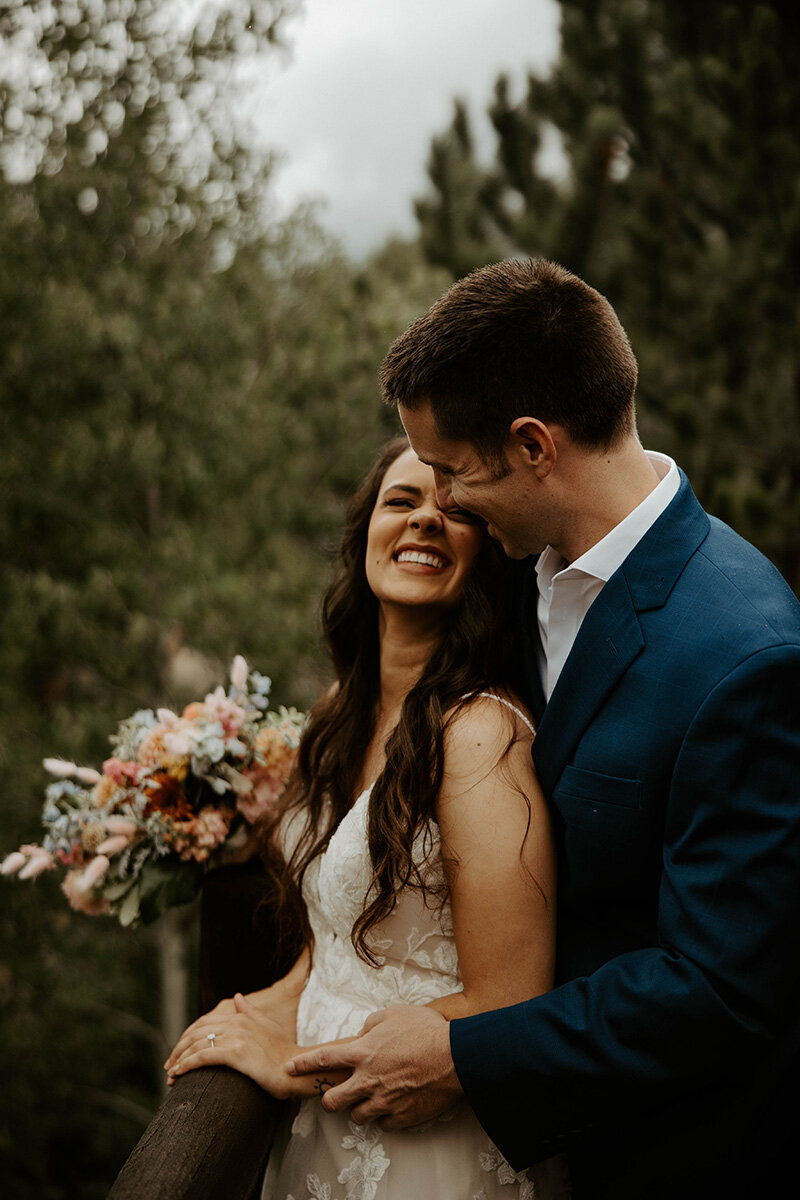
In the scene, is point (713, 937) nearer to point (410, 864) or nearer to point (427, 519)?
point (410, 864)

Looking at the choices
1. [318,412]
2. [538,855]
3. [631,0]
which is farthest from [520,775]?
[631,0]

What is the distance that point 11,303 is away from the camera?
5426mm

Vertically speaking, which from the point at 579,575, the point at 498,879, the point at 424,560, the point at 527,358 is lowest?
the point at 498,879

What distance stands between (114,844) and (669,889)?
4.48 ft

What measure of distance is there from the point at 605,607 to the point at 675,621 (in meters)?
0.14

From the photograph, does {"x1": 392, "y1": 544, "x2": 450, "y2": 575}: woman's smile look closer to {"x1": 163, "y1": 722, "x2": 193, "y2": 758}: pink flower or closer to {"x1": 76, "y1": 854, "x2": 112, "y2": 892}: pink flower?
{"x1": 163, "y1": 722, "x2": 193, "y2": 758}: pink flower

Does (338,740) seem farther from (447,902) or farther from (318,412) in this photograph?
(318,412)

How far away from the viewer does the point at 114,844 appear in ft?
7.53

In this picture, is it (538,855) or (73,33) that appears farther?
(73,33)

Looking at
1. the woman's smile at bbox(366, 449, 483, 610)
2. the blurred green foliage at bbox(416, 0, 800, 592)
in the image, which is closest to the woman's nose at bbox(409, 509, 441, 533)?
the woman's smile at bbox(366, 449, 483, 610)

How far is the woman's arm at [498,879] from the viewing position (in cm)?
178

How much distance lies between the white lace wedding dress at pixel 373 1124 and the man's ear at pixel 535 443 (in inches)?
29.6

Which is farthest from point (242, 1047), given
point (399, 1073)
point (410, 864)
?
point (410, 864)

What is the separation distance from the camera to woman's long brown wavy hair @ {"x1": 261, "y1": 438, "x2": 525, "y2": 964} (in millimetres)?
1942
